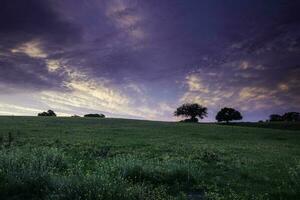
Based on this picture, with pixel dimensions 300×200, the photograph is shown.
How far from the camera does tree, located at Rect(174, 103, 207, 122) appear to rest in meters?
144

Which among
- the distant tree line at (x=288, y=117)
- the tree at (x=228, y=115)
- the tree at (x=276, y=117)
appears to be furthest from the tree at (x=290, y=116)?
the tree at (x=228, y=115)

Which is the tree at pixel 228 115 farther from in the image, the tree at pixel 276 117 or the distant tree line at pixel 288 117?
the tree at pixel 276 117

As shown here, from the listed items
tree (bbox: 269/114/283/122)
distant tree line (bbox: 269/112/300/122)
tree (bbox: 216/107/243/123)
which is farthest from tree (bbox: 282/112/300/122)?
tree (bbox: 216/107/243/123)

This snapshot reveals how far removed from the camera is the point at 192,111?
14388cm

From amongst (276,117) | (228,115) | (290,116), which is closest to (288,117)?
(290,116)

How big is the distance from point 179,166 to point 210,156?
9.11 meters

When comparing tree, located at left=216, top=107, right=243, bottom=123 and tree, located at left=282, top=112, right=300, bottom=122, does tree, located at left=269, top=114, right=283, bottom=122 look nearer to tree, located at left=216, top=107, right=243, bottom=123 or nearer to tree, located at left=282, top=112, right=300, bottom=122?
tree, located at left=282, top=112, right=300, bottom=122

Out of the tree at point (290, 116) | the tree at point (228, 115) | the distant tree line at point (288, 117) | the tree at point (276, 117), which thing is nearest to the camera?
the tree at point (228, 115)

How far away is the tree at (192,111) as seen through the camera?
472 feet

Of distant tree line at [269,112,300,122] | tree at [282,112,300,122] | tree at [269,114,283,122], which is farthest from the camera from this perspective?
tree at [269,114,283,122]

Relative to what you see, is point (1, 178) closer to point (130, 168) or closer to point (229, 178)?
point (130, 168)

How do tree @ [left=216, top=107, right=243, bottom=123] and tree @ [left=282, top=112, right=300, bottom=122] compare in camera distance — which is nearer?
tree @ [left=216, top=107, right=243, bottom=123]

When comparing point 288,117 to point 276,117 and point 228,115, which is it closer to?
point 276,117

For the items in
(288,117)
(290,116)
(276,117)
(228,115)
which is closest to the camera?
(228,115)
